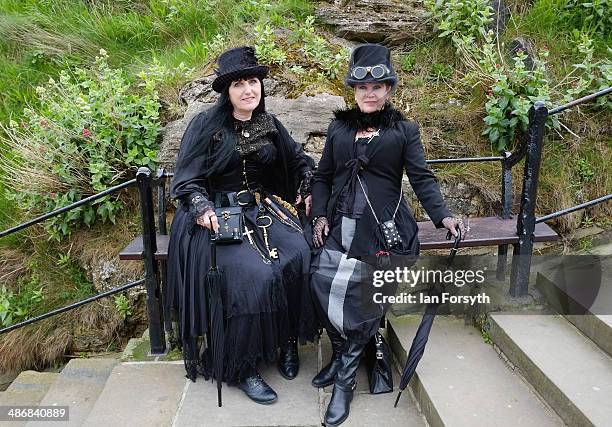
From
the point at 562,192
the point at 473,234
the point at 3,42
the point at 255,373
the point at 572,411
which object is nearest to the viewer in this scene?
the point at 572,411

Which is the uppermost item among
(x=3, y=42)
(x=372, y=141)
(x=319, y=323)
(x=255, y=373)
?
(x=3, y=42)

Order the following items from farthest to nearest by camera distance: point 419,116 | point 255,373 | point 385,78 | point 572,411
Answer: point 419,116, point 255,373, point 385,78, point 572,411

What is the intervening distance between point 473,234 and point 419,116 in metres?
1.60

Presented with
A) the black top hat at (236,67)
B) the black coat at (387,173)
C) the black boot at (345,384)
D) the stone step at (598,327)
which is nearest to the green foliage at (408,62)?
the black coat at (387,173)

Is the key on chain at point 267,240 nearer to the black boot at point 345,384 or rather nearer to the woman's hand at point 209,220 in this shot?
the woman's hand at point 209,220

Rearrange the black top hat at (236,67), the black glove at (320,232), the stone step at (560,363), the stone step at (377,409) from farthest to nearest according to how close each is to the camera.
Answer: the black glove at (320,232), the black top hat at (236,67), the stone step at (377,409), the stone step at (560,363)

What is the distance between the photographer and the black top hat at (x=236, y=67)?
278 centimetres

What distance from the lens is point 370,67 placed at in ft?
8.55

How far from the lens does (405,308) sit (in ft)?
10.8

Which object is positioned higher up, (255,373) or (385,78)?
(385,78)

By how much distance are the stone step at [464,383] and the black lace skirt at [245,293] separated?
0.63 m

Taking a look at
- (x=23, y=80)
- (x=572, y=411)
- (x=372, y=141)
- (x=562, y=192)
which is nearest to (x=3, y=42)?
(x=23, y=80)

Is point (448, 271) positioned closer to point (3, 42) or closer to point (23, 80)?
point (23, 80)

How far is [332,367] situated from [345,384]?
0.21 m
